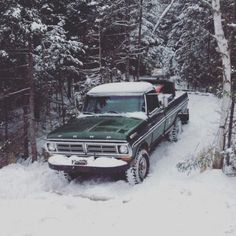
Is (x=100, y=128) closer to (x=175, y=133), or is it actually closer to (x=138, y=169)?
(x=138, y=169)

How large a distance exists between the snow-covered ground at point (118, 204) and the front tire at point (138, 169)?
0.60 feet

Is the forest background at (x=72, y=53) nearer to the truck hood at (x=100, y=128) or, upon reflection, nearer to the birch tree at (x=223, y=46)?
the birch tree at (x=223, y=46)

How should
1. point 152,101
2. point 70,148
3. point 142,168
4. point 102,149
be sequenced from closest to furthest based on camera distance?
1. point 102,149
2. point 70,148
3. point 142,168
4. point 152,101

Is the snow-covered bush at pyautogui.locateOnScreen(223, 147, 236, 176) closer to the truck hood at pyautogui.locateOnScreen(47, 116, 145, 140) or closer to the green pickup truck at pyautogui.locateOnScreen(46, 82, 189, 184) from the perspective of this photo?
the green pickup truck at pyautogui.locateOnScreen(46, 82, 189, 184)

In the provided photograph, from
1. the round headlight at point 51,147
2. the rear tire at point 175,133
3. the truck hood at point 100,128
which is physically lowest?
the rear tire at point 175,133

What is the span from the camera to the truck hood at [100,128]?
8.60m

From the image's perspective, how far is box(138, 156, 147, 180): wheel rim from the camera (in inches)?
363

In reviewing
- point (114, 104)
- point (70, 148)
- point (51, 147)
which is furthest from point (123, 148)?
point (114, 104)

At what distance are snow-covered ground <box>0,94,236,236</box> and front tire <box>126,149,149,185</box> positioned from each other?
0.18 m

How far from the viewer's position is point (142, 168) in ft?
30.6

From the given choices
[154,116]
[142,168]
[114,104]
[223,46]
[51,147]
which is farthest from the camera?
[154,116]

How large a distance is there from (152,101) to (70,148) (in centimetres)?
292

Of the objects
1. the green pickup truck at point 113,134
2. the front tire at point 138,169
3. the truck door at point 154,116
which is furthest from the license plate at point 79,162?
the truck door at point 154,116

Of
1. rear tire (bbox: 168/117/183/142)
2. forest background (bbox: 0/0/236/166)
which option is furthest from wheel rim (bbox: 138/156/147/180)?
rear tire (bbox: 168/117/183/142)
